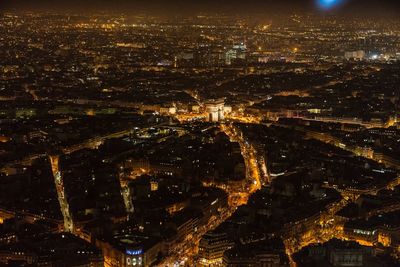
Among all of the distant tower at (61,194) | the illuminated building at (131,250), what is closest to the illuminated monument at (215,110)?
the distant tower at (61,194)

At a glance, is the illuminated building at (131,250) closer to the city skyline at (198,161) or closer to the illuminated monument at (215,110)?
the city skyline at (198,161)

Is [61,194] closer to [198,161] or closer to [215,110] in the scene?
[198,161]

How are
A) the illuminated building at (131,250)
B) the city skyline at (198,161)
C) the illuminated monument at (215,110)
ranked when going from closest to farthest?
the illuminated building at (131,250) < the city skyline at (198,161) < the illuminated monument at (215,110)

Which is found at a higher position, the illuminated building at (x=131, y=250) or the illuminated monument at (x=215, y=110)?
the illuminated building at (x=131, y=250)

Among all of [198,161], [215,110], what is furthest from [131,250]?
[215,110]

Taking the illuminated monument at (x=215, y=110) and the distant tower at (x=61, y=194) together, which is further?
A: the illuminated monument at (x=215, y=110)

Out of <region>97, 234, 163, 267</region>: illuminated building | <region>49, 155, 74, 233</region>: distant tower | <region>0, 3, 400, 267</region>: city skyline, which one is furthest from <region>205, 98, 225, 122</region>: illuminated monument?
<region>97, 234, 163, 267</region>: illuminated building

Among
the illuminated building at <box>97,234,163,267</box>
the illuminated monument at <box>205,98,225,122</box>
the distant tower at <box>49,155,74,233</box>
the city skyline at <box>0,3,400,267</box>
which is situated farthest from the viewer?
the illuminated monument at <box>205,98,225,122</box>

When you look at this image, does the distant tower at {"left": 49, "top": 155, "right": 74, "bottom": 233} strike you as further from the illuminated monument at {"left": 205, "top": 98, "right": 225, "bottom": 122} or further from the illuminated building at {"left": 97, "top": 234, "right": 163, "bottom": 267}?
the illuminated monument at {"left": 205, "top": 98, "right": 225, "bottom": 122}

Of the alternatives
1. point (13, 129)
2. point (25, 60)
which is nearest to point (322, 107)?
point (13, 129)

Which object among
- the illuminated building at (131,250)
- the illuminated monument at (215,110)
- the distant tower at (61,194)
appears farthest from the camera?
the illuminated monument at (215,110)
